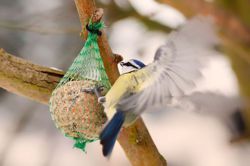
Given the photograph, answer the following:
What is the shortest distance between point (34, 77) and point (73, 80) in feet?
0.43

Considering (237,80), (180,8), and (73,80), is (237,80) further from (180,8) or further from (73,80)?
(73,80)

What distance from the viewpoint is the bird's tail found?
1.25 meters

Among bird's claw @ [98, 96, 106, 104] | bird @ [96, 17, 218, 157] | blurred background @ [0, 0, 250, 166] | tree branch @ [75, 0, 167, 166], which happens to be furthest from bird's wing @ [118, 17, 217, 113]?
blurred background @ [0, 0, 250, 166]

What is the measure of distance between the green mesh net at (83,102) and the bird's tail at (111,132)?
0.14m

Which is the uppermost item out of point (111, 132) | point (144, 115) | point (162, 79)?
point (162, 79)

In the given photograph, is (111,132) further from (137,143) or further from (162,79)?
(137,143)

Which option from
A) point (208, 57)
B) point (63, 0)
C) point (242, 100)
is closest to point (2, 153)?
point (63, 0)

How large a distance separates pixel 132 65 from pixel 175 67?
0.77 ft

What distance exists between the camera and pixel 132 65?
1.45m

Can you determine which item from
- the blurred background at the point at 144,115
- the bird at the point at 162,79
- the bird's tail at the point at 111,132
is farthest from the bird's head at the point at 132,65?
the blurred background at the point at 144,115

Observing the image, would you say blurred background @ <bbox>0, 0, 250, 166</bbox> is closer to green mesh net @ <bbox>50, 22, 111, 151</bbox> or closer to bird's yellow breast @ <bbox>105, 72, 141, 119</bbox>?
green mesh net @ <bbox>50, 22, 111, 151</bbox>

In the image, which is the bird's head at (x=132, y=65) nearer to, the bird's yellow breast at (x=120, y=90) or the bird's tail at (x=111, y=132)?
the bird's yellow breast at (x=120, y=90)

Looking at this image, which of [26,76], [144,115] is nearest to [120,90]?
[26,76]

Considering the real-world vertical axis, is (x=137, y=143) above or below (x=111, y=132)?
below
